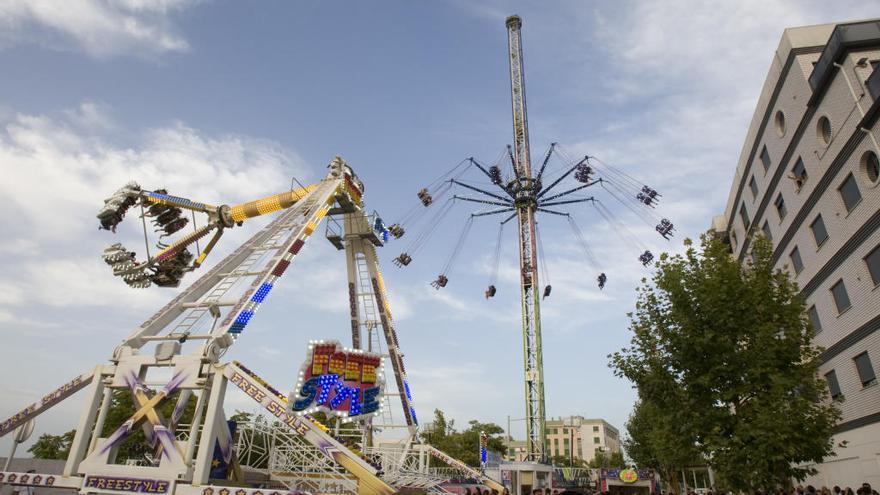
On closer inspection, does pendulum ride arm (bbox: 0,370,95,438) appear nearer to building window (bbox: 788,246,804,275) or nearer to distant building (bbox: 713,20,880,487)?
distant building (bbox: 713,20,880,487)

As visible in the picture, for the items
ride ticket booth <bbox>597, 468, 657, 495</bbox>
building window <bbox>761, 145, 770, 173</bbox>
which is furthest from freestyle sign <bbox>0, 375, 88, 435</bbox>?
ride ticket booth <bbox>597, 468, 657, 495</bbox>

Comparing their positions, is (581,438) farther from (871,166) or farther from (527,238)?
(871,166)

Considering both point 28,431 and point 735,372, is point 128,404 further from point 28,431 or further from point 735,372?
point 735,372

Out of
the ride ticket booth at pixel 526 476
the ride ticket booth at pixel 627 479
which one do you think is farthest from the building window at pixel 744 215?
the ride ticket booth at pixel 627 479

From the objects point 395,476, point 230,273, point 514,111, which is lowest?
point 395,476

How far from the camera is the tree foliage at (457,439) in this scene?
64125mm

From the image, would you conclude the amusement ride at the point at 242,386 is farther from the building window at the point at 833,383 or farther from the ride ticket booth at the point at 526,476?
the building window at the point at 833,383

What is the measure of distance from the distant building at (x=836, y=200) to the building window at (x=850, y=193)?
47 millimetres

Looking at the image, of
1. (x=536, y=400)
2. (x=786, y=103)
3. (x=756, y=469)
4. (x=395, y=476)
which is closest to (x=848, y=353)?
(x=756, y=469)

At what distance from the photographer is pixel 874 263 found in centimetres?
2297

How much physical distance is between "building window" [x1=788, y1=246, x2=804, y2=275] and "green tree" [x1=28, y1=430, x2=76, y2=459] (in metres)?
64.8

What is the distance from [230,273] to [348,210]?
39.3 ft

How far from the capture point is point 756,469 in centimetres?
1744

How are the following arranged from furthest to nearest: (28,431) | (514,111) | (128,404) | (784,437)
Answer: (514,111) → (128,404) → (28,431) → (784,437)
